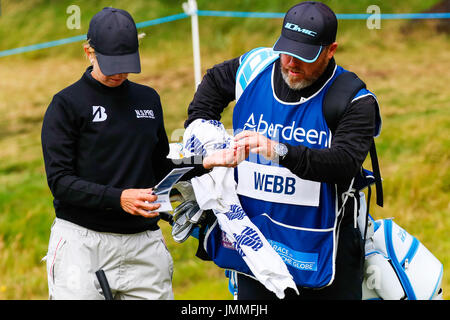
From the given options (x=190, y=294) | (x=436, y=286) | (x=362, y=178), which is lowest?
(x=190, y=294)

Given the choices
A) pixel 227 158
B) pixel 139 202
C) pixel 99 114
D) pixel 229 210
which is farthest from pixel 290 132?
pixel 99 114

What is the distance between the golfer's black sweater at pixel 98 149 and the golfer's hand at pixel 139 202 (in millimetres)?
33

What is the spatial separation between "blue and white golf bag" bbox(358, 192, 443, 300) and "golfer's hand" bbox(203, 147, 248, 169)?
82 centimetres

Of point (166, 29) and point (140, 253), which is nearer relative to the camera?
point (140, 253)

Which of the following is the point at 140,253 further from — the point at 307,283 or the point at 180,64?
the point at 180,64

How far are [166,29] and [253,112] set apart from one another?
26.7 ft

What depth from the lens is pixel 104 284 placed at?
10.2 feet

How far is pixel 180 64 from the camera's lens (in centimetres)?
1053

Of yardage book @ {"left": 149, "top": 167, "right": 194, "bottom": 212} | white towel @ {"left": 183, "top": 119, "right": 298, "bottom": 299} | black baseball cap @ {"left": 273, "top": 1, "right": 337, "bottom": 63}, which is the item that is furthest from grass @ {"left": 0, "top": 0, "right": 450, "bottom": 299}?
black baseball cap @ {"left": 273, "top": 1, "right": 337, "bottom": 63}

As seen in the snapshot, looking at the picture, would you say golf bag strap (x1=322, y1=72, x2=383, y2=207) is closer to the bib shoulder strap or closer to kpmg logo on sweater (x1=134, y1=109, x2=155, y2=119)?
the bib shoulder strap

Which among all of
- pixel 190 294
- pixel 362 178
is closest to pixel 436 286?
pixel 362 178

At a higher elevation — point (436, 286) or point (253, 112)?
point (253, 112)

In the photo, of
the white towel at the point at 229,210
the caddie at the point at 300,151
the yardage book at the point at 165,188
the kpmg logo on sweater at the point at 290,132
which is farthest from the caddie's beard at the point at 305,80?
the yardage book at the point at 165,188
